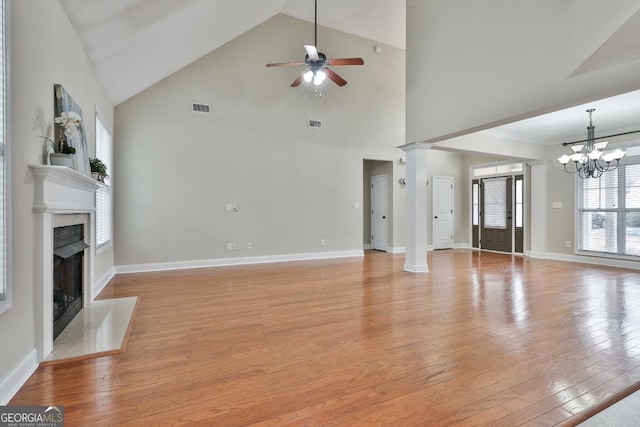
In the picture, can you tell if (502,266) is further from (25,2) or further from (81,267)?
(25,2)

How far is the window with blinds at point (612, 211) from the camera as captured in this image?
6.02 m

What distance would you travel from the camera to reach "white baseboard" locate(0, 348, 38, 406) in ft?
5.78

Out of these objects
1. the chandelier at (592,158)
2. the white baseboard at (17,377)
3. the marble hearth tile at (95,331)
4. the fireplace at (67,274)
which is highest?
the chandelier at (592,158)

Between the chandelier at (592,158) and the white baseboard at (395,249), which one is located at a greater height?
the chandelier at (592,158)

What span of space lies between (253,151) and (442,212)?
5.71m

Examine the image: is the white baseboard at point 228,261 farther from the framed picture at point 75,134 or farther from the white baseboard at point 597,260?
the white baseboard at point 597,260

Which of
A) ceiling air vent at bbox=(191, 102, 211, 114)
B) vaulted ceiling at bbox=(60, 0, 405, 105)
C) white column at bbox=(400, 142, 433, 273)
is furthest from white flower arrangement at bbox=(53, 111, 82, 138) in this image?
white column at bbox=(400, 142, 433, 273)

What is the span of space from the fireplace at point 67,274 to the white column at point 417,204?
486 cm

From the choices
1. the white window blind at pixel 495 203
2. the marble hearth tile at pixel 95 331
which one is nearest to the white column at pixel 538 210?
the white window blind at pixel 495 203

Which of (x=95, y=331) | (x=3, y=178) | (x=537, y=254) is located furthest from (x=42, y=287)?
(x=537, y=254)

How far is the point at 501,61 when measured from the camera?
389cm

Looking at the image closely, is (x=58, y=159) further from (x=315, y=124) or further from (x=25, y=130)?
(x=315, y=124)

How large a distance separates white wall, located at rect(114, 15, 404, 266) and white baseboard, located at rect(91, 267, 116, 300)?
1.28ft

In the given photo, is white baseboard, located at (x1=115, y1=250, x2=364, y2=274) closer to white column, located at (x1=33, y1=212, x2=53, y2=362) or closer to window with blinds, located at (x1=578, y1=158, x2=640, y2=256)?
white column, located at (x1=33, y1=212, x2=53, y2=362)
